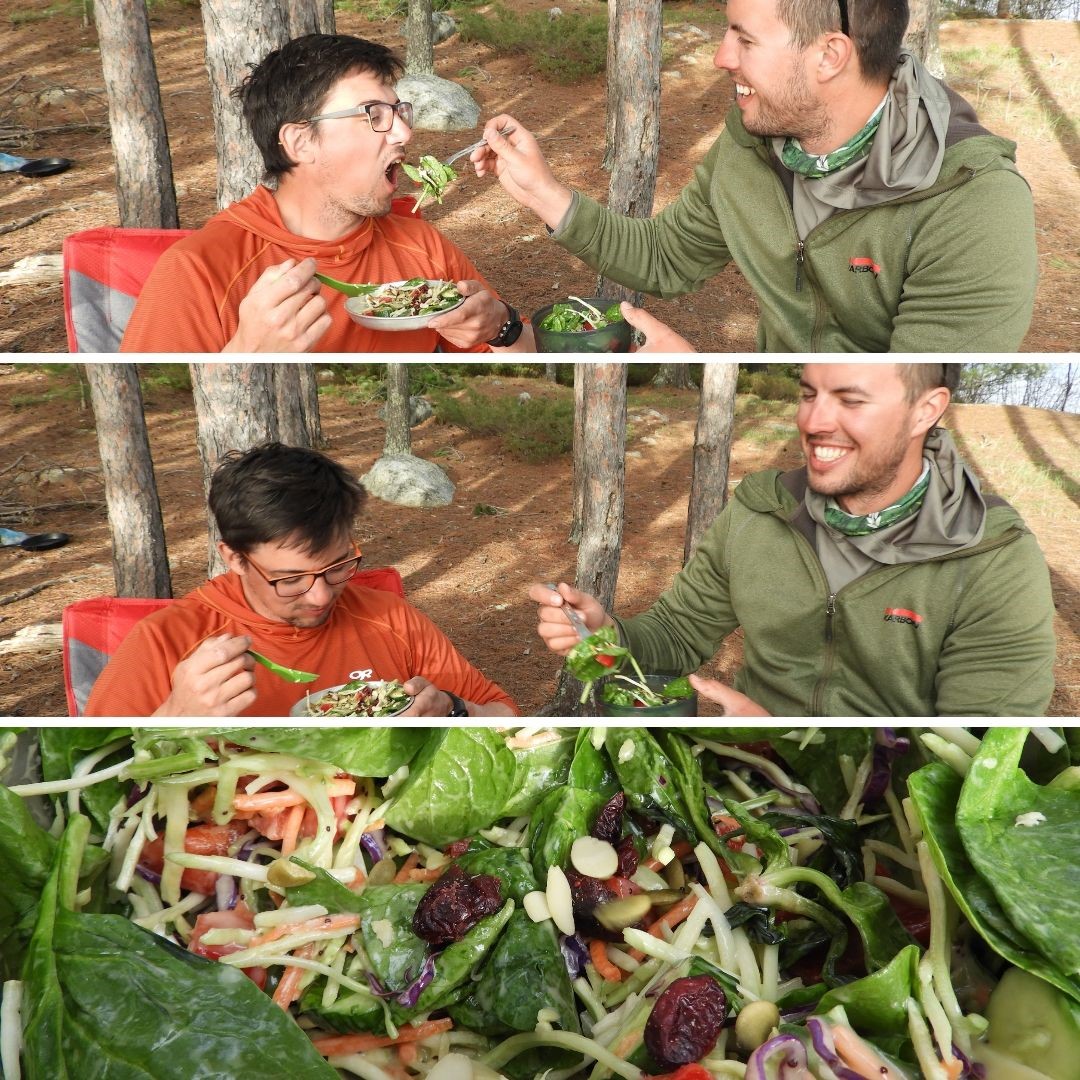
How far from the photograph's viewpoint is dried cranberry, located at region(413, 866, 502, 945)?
66 centimetres

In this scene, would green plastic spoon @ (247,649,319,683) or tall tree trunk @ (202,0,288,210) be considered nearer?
green plastic spoon @ (247,649,319,683)

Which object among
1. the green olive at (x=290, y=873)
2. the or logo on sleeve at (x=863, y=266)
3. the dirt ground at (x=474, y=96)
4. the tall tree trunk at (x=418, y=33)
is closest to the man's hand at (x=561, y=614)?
the green olive at (x=290, y=873)

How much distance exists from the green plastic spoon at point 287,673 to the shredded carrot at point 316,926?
15 centimetres

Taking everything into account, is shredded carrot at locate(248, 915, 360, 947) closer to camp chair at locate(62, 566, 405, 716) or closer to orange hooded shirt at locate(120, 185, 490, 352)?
camp chair at locate(62, 566, 405, 716)

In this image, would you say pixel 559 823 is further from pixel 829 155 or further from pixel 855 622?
pixel 829 155

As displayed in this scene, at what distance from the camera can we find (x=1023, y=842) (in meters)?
0.63

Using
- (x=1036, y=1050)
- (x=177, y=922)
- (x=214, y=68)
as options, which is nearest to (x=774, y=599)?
(x=1036, y=1050)

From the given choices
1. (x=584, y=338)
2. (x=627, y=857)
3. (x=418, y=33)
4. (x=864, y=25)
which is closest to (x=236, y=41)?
(x=584, y=338)

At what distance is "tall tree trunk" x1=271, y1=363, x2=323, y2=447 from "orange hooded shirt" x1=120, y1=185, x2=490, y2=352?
8 centimetres

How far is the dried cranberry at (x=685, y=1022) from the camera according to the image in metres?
0.59

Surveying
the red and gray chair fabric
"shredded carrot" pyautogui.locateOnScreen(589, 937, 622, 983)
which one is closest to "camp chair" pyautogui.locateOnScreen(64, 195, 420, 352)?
the red and gray chair fabric

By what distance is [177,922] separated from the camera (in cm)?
68

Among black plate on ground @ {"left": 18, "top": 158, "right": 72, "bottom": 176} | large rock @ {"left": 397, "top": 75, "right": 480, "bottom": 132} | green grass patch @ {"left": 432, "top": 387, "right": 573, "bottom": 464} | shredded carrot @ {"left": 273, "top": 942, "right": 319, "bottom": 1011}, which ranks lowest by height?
shredded carrot @ {"left": 273, "top": 942, "right": 319, "bottom": 1011}

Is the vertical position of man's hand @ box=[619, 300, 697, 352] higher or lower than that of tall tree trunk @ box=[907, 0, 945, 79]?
lower
